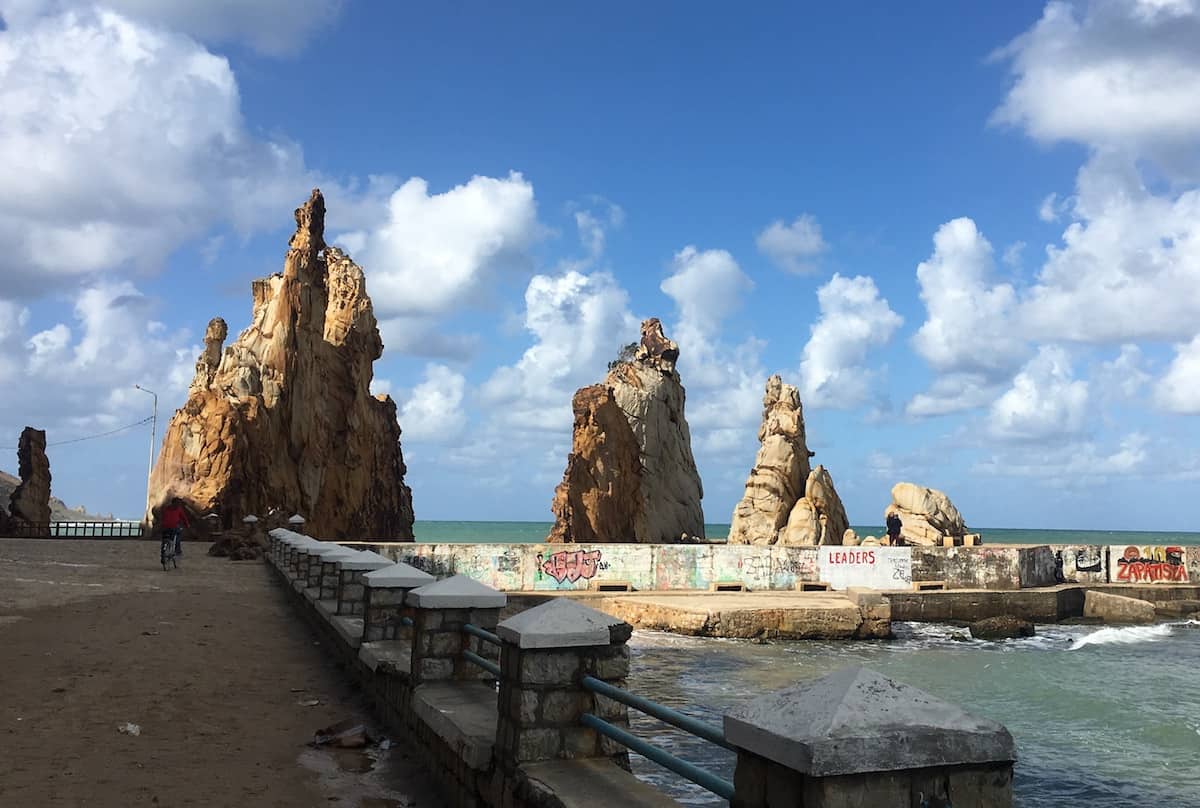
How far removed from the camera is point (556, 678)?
4.89 metres

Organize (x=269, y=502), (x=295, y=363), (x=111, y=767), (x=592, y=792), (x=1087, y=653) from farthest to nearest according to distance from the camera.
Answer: (x=295, y=363) < (x=269, y=502) < (x=1087, y=653) < (x=111, y=767) < (x=592, y=792)

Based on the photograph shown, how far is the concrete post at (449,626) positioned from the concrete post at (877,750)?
422cm

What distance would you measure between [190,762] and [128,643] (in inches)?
210

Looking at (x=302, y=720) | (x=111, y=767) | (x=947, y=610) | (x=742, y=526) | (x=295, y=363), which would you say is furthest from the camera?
(x=742, y=526)

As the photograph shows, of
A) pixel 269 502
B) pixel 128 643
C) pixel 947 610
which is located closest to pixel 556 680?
pixel 128 643

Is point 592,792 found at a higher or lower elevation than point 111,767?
higher

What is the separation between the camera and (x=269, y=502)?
4509cm

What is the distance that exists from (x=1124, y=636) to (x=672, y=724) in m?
26.9

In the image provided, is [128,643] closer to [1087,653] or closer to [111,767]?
[111,767]

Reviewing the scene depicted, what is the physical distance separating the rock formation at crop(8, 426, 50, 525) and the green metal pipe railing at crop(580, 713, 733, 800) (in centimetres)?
4887

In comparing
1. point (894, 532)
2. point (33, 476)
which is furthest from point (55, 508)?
point (894, 532)

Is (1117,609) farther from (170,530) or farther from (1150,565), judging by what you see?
(170,530)

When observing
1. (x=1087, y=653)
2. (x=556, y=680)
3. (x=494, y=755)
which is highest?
(x=556, y=680)

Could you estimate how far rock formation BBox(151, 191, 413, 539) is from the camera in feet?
142
